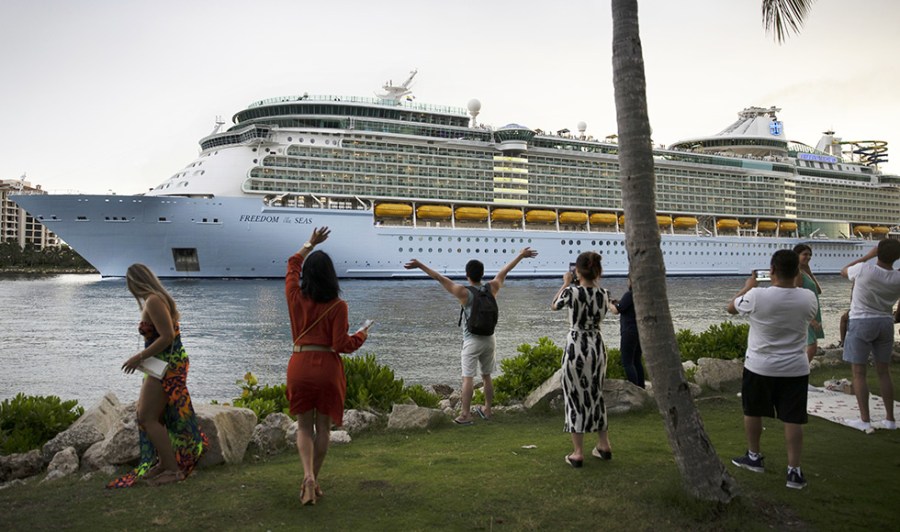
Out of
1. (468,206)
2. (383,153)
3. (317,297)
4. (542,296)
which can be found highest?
(383,153)

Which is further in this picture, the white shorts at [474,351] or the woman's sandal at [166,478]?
the white shorts at [474,351]

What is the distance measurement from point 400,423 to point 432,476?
1.64 m

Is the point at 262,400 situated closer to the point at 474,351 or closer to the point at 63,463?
the point at 63,463

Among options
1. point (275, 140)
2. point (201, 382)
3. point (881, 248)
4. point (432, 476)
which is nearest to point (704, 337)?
point (881, 248)

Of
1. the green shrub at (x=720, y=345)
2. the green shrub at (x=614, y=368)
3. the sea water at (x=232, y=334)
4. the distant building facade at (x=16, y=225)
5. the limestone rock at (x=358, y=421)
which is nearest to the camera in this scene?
the limestone rock at (x=358, y=421)

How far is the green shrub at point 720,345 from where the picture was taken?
10055 millimetres

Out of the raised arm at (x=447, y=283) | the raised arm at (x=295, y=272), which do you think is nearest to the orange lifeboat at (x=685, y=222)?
the raised arm at (x=447, y=283)

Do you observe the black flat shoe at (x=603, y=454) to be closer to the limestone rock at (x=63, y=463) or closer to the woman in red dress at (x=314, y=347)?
the woman in red dress at (x=314, y=347)

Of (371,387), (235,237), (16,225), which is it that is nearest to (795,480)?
(371,387)

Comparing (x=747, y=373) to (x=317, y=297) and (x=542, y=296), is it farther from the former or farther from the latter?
(x=542, y=296)

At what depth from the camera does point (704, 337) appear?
33.8ft

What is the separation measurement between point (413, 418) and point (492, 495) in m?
2.14

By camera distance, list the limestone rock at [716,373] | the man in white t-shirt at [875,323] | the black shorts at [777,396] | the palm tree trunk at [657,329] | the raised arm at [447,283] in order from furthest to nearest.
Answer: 1. the limestone rock at [716,373]
2. the man in white t-shirt at [875,323]
3. the raised arm at [447,283]
4. the black shorts at [777,396]
5. the palm tree trunk at [657,329]

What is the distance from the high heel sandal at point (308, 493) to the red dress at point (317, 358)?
0.42 meters
